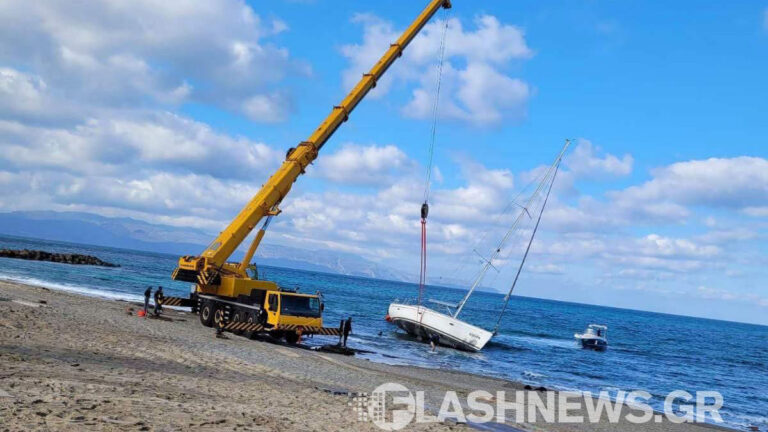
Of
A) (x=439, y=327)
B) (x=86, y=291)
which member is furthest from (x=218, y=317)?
(x=86, y=291)

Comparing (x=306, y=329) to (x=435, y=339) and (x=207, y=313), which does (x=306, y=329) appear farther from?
(x=435, y=339)

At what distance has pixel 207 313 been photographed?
29469mm

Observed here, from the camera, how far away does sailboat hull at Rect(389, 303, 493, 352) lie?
1529 inches

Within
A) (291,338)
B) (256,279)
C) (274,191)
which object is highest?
(274,191)

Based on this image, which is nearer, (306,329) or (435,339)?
(306,329)

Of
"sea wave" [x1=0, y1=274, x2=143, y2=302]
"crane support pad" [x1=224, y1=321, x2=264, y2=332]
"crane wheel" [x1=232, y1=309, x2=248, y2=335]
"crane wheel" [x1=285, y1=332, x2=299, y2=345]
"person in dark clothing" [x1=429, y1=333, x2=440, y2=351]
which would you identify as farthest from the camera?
"sea wave" [x1=0, y1=274, x2=143, y2=302]

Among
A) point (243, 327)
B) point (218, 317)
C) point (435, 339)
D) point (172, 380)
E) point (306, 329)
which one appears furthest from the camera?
point (435, 339)

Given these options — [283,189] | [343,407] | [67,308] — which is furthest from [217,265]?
[343,407]

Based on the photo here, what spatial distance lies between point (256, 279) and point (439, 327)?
570 inches

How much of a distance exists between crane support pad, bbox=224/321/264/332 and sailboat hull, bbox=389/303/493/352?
16375mm

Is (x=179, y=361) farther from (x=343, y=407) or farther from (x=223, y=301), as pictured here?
(x=223, y=301)

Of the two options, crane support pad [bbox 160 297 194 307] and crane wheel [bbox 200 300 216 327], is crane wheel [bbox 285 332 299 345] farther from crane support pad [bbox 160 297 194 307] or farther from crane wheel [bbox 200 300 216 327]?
crane support pad [bbox 160 297 194 307]

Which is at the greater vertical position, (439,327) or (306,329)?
(306,329)

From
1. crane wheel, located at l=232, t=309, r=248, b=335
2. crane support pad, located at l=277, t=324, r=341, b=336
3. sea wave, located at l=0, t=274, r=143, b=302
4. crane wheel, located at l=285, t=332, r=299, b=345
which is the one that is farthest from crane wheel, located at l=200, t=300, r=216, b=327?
sea wave, located at l=0, t=274, r=143, b=302
